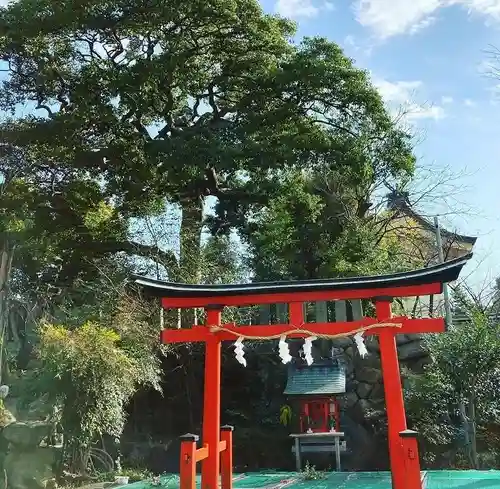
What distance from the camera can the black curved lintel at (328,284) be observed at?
234 inches

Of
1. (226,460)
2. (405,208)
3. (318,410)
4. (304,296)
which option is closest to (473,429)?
(318,410)

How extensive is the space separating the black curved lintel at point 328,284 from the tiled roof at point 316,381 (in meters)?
4.19

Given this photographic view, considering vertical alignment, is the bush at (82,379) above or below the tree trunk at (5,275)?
below

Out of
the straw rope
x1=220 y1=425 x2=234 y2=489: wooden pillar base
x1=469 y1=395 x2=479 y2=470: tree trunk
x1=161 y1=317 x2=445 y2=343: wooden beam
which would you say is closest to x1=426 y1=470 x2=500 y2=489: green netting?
x1=469 y1=395 x2=479 y2=470: tree trunk

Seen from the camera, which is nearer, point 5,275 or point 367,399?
point 367,399

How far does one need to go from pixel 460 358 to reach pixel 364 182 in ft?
17.6

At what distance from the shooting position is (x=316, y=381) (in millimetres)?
10156

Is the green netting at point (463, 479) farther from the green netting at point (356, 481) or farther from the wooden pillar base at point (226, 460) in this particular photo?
the wooden pillar base at point (226, 460)

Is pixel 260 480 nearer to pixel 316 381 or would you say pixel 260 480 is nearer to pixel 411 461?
pixel 316 381

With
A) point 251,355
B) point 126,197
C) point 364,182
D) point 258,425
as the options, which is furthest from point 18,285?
point 364,182

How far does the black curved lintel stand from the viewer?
19.5 ft

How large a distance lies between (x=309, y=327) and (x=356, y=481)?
3843 mm

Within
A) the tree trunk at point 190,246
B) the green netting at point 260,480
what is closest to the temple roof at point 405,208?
the tree trunk at point 190,246

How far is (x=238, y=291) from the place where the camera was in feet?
21.1
